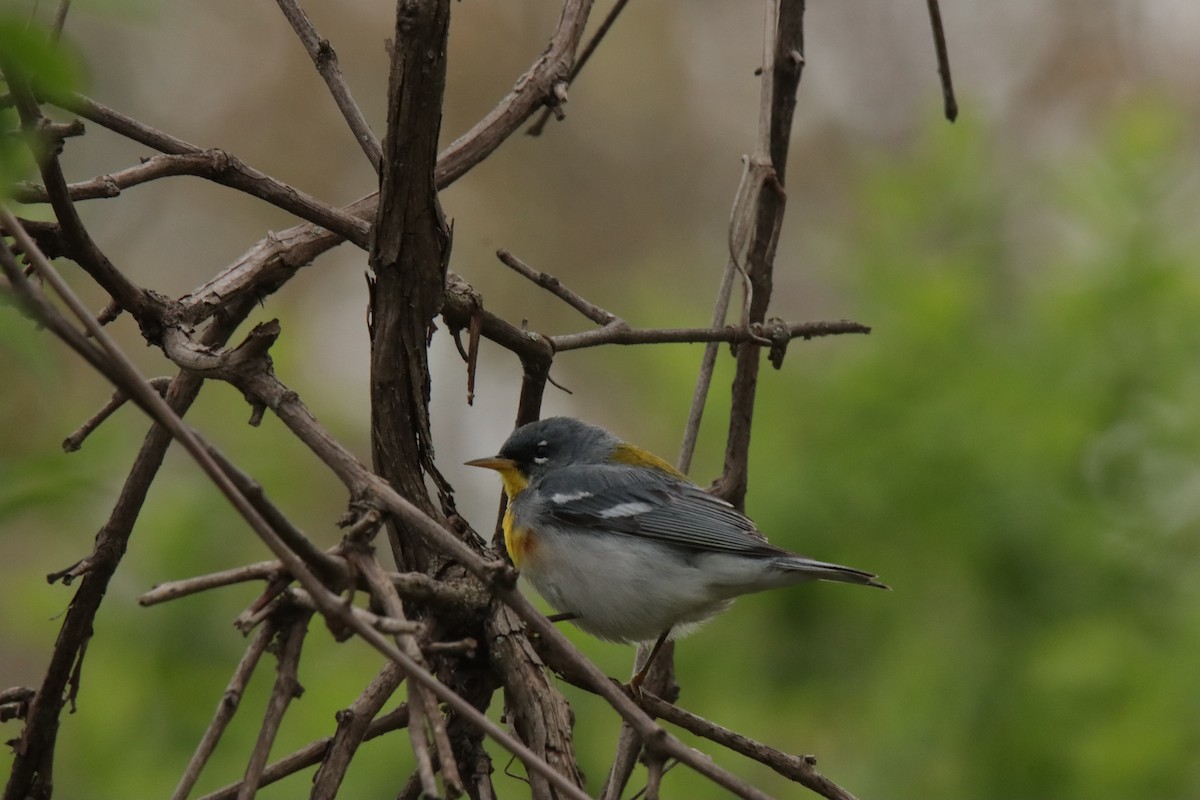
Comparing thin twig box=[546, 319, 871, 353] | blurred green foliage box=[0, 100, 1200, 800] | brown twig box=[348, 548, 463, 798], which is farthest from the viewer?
blurred green foliage box=[0, 100, 1200, 800]

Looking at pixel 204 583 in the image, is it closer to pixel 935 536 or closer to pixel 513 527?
pixel 513 527

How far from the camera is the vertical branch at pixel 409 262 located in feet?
5.92

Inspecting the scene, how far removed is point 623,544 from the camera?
13.6 feet

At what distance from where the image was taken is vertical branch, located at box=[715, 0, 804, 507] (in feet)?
10.7

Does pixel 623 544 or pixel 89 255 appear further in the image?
pixel 623 544

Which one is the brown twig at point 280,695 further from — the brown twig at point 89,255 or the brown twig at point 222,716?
the brown twig at point 89,255

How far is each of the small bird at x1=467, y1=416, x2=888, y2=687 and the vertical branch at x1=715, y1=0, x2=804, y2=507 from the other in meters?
0.49

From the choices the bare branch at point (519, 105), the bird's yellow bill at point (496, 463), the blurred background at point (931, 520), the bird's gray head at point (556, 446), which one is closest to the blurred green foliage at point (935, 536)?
the blurred background at point (931, 520)

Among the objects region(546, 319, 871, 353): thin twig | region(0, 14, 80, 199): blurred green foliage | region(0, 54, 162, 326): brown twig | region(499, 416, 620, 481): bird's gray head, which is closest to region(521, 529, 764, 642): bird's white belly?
region(499, 416, 620, 481): bird's gray head

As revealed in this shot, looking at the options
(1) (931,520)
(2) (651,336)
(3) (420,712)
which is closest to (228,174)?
(2) (651,336)

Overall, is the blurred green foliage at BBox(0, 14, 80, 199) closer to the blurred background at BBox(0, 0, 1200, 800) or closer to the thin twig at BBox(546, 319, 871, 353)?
the thin twig at BBox(546, 319, 871, 353)

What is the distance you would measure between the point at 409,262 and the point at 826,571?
1.96 metres

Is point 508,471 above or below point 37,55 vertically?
above

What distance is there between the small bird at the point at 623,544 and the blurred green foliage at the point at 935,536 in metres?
1.04
